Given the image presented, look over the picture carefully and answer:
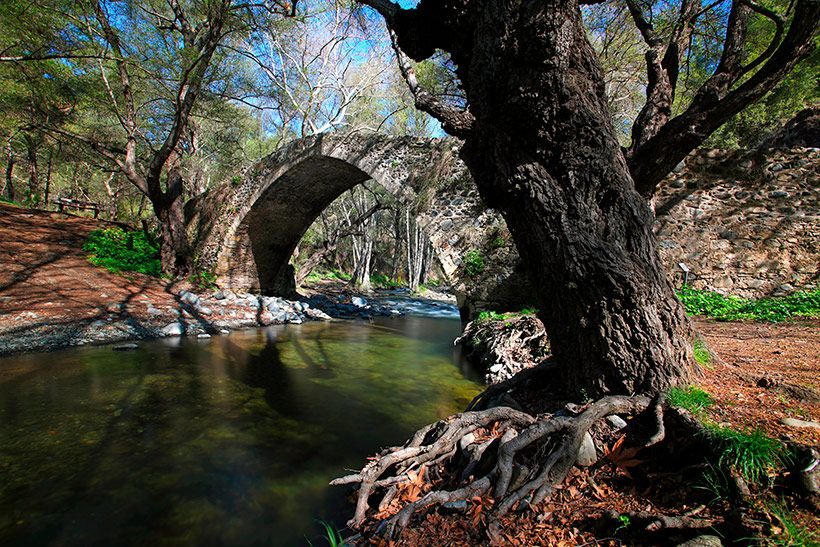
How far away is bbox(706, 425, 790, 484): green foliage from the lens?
4.83ft

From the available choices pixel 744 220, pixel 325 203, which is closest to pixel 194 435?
pixel 744 220

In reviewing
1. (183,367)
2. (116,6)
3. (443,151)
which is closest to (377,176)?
(443,151)

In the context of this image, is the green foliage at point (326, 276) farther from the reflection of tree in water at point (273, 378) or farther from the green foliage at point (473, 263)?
the green foliage at point (473, 263)

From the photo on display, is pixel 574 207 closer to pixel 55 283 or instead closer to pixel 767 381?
pixel 767 381

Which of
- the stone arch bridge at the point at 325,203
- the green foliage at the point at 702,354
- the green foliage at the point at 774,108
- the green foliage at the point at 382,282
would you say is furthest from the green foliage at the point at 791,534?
the green foliage at the point at 382,282

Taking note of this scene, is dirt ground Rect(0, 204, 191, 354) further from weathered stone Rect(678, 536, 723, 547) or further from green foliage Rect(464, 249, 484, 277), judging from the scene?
weathered stone Rect(678, 536, 723, 547)

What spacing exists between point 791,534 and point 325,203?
39.9 ft

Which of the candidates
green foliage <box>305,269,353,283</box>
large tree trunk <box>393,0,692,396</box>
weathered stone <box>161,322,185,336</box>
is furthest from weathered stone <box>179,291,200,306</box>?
green foliage <box>305,269,353,283</box>

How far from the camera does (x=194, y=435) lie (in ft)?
11.5

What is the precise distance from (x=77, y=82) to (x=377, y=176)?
1020 cm

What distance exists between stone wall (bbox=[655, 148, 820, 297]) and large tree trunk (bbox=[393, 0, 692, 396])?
5952 millimetres

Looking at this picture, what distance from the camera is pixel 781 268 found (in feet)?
21.9

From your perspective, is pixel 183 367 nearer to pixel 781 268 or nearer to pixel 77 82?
pixel 781 268

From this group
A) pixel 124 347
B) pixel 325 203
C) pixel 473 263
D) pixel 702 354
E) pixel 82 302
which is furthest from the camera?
pixel 325 203
